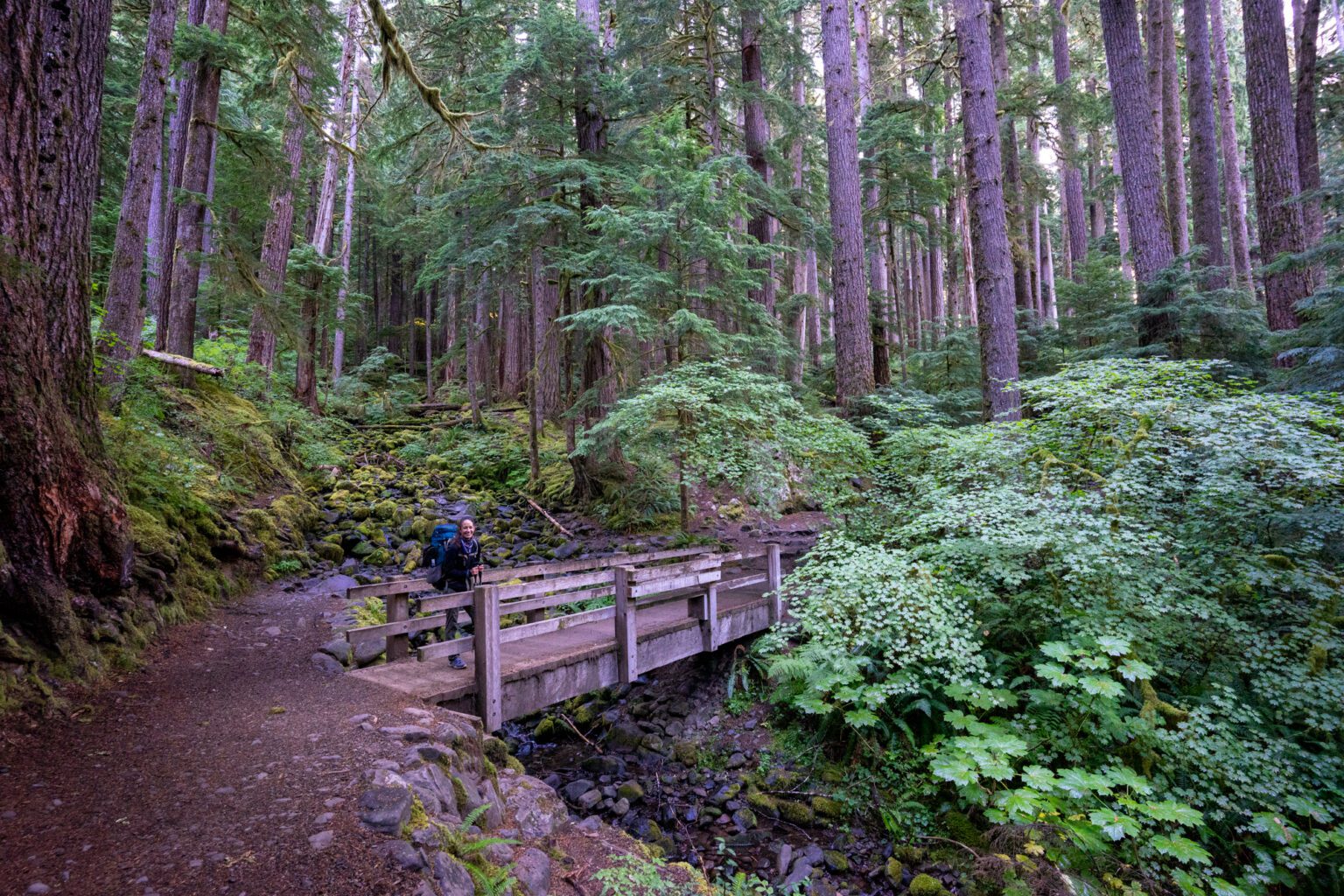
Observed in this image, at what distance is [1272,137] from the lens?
998cm

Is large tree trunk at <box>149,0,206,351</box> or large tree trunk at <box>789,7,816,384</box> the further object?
large tree trunk at <box>789,7,816,384</box>

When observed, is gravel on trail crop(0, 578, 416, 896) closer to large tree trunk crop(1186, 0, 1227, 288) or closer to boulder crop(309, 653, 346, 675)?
boulder crop(309, 653, 346, 675)

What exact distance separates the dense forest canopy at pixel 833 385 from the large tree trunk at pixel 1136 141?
7 centimetres

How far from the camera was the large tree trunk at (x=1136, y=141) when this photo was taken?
34.8ft

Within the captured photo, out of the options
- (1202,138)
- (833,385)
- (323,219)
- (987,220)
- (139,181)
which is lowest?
(833,385)

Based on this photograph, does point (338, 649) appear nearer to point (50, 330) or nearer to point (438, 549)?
point (438, 549)

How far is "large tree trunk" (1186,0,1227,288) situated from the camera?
1252 centimetres

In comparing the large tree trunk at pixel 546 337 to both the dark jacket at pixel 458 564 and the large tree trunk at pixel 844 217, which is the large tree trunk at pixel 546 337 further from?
the dark jacket at pixel 458 564

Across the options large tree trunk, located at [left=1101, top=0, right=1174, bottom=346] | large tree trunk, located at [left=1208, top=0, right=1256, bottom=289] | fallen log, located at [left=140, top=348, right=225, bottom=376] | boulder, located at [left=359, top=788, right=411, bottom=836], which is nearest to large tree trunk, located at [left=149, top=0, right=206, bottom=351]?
fallen log, located at [left=140, top=348, right=225, bottom=376]

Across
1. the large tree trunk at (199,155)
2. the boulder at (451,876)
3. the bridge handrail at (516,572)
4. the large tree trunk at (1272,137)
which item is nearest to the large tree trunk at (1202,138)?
the large tree trunk at (1272,137)

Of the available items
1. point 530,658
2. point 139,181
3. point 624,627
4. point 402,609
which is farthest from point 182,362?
point 624,627

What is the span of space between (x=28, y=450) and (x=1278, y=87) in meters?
16.2

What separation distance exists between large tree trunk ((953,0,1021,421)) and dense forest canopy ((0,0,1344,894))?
0.06 m

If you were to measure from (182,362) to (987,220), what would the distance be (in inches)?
514
